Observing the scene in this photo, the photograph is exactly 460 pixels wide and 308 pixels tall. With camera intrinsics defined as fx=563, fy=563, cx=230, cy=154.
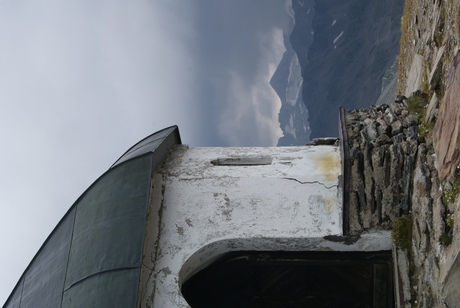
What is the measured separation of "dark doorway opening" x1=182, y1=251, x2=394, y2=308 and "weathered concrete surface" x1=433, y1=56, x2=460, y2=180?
8.04ft

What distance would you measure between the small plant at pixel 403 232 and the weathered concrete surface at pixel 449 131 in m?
0.92

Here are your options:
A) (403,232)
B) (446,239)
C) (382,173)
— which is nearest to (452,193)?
(446,239)

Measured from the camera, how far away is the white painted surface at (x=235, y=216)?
20.0 feet

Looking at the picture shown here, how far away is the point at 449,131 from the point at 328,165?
6.19ft

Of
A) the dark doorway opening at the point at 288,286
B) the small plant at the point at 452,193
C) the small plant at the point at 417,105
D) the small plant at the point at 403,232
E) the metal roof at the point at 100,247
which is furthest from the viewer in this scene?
the dark doorway opening at the point at 288,286

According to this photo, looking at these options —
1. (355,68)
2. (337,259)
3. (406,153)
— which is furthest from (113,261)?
(355,68)

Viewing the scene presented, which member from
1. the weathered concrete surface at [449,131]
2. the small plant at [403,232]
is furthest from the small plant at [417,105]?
the small plant at [403,232]

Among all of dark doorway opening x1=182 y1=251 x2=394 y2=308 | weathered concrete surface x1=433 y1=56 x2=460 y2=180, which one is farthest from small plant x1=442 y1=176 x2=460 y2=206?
dark doorway opening x1=182 y1=251 x2=394 y2=308

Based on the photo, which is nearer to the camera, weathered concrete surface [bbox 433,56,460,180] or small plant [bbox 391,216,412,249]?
weathered concrete surface [bbox 433,56,460,180]

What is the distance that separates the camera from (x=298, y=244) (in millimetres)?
6281

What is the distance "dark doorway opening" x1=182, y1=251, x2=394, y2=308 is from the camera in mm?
7273

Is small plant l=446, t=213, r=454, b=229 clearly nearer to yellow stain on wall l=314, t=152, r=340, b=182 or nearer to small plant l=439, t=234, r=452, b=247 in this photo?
small plant l=439, t=234, r=452, b=247

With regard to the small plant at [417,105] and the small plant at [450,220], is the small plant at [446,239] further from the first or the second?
the small plant at [417,105]

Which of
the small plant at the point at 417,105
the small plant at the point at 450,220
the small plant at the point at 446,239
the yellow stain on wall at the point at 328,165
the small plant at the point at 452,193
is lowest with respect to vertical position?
the small plant at the point at 446,239
